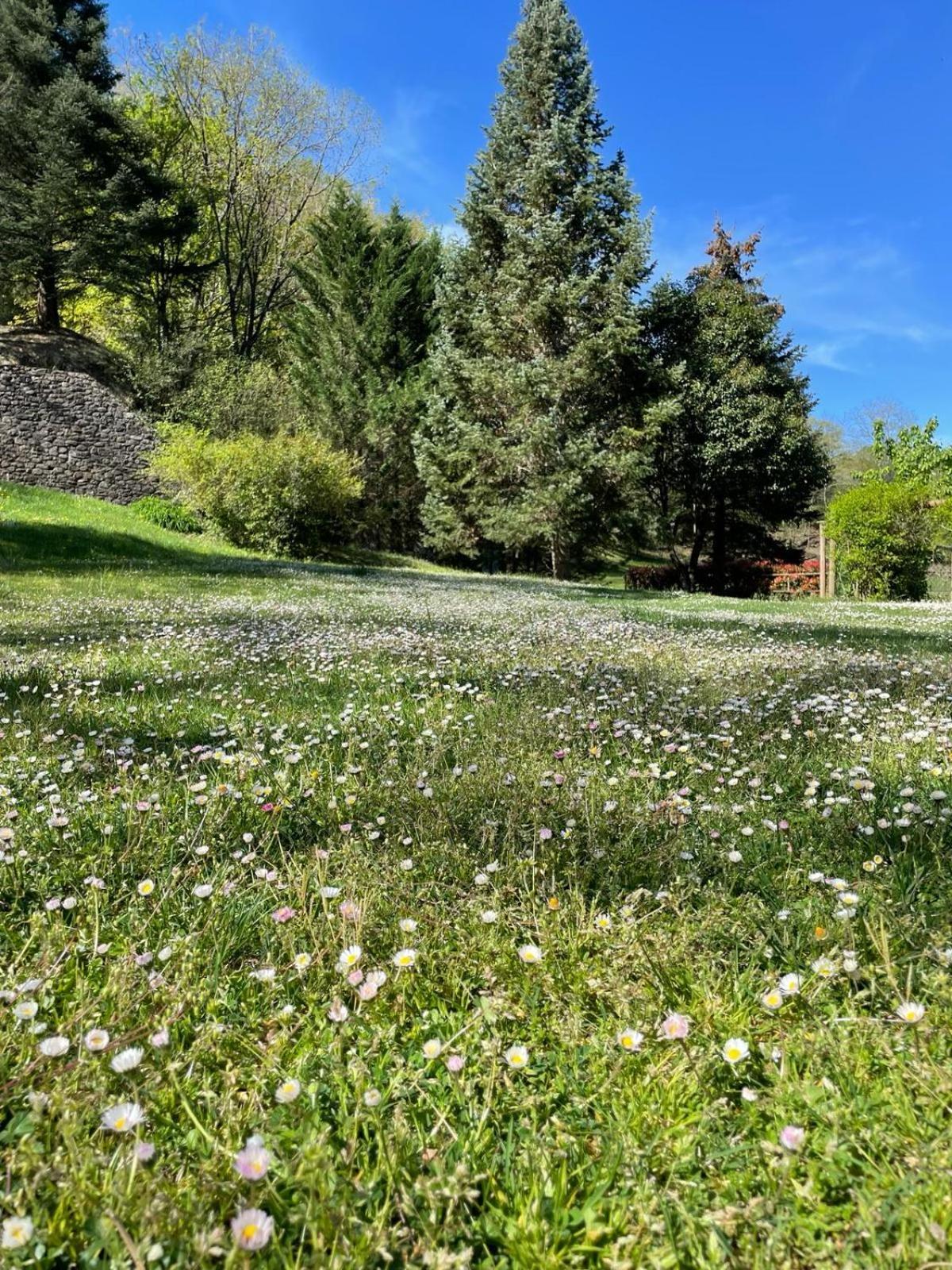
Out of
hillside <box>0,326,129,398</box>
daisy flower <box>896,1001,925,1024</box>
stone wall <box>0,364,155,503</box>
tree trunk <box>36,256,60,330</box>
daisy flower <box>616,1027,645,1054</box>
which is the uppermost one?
tree trunk <box>36,256,60,330</box>

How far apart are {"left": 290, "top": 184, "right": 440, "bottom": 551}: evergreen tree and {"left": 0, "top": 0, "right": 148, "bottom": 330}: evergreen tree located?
7.33m

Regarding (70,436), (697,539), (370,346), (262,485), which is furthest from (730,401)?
(70,436)

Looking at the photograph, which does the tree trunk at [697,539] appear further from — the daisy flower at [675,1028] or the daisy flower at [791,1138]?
the daisy flower at [791,1138]

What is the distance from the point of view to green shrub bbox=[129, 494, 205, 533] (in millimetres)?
20688

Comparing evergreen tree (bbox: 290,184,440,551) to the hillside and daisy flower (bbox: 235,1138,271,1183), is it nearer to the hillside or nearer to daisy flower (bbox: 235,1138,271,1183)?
the hillside

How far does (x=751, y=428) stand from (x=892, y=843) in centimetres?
2473

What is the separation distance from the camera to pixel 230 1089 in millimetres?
1254

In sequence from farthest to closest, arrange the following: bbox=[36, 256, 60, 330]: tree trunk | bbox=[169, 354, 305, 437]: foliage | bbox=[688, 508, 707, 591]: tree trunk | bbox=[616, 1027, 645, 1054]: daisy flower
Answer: bbox=[688, 508, 707, 591]: tree trunk
bbox=[36, 256, 60, 330]: tree trunk
bbox=[169, 354, 305, 437]: foliage
bbox=[616, 1027, 645, 1054]: daisy flower

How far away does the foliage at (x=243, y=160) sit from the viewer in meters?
29.0

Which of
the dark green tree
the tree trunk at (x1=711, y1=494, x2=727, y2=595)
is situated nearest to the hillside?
the dark green tree

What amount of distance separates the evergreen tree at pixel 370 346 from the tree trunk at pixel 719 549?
11972mm

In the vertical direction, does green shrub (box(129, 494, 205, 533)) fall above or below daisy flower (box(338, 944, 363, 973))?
above

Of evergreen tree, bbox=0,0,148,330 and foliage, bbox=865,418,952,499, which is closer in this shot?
evergreen tree, bbox=0,0,148,330

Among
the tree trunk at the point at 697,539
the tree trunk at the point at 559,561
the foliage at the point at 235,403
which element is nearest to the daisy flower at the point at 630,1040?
the tree trunk at the point at 559,561
